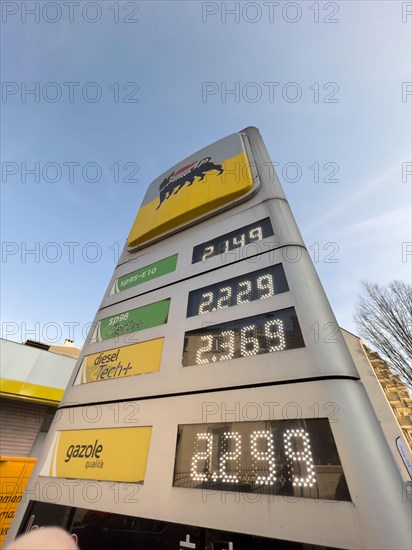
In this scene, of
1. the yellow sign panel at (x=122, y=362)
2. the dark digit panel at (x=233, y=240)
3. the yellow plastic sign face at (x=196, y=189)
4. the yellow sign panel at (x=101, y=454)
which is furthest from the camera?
the yellow plastic sign face at (x=196, y=189)

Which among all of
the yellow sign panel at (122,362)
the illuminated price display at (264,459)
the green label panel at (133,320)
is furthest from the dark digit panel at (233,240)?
the illuminated price display at (264,459)

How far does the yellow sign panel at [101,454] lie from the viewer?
2.73 m

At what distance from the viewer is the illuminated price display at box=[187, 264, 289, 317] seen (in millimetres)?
3205

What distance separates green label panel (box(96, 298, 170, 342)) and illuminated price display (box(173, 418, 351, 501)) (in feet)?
5.75

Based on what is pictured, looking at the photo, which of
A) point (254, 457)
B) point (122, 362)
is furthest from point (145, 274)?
point (254, 457)

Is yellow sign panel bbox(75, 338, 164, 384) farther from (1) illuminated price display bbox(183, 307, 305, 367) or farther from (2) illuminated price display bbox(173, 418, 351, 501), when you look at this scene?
(2) illuminated price display bbox(173, 418, 351, 501)

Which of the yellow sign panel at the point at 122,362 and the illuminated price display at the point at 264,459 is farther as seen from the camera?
the yellow sign panel at the point at 122,362

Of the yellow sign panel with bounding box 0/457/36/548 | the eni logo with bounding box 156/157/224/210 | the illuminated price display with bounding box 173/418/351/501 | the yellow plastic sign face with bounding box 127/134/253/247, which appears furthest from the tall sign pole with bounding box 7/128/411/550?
the yellow sign panel with bounding box 0/457/36/548

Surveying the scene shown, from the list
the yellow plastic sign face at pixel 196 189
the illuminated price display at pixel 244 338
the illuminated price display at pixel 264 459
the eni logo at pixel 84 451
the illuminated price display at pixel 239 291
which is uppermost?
the yellow plastic sign face at pixel 196 189

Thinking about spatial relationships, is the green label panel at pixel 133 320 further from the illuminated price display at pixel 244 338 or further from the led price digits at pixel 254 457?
the led price digits at pixel 254 457

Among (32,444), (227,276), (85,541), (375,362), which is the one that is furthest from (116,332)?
(375,362)

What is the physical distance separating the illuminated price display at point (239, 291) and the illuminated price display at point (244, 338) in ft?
0.94

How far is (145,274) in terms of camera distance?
496cm

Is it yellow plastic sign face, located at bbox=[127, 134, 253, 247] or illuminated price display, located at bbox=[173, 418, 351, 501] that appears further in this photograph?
yellow plastic sign face, located at bbox=[127, 134, 253, 247]
